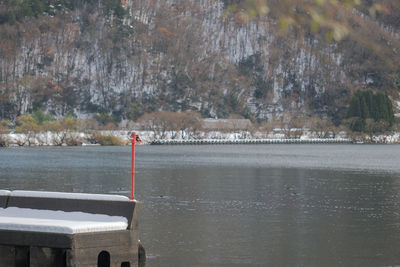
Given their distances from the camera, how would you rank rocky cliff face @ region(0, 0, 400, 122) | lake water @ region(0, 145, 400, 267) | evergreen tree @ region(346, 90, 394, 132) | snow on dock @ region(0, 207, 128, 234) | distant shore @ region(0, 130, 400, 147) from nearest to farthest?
snow on dock @ region(0, 207, 128, 234)
lake water @ region(0, 145, 400, 267)
distant shore @ region(0, 130, 400, 147)
evergreen tree @ region(346, 90, 394, 132)
rocky cliff face @ region(0, 0, 400, 122)

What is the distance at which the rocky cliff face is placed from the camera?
6585 inches

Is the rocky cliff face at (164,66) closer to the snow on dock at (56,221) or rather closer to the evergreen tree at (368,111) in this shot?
the evergreen tree at (368,111)

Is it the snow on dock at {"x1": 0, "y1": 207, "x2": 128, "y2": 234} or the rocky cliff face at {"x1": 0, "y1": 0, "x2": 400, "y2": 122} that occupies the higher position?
the rocky cliff face at {"x1": 0, "y1": 0, "x2": 400, "y2": 122}

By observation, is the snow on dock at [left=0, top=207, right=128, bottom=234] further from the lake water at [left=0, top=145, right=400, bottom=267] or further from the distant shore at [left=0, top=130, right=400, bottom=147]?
the distant shore at [left=0, top=130, right=400, bottom=147]

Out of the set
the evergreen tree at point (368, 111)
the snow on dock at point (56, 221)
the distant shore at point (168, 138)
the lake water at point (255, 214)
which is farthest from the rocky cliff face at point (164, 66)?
the snow on dock at point (56, 221)

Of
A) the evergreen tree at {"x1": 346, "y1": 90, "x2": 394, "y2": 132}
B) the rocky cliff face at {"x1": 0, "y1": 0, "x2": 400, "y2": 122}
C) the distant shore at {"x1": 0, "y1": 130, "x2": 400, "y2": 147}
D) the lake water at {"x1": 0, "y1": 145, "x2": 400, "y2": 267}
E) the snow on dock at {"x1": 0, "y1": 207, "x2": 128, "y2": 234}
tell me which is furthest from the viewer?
the rocky cliff face at {"x1": 0, "y1": 0, "x2": 400, "y2": 122}

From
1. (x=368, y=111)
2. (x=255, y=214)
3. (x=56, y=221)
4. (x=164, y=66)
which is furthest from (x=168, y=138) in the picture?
(x=56, y=221)

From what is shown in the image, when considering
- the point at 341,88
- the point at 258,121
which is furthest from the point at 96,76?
the point at 341,88

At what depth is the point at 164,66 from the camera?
181m

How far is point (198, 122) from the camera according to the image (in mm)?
137250

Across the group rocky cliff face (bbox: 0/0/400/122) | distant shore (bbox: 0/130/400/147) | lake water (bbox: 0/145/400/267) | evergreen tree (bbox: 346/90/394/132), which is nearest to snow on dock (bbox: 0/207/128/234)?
lake water (bbox: 0/145/400/267)

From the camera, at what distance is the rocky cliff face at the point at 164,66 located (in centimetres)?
16725

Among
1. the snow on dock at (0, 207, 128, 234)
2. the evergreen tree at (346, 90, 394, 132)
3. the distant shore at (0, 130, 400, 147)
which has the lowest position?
the distant shore at (0, 130, 400, 147)

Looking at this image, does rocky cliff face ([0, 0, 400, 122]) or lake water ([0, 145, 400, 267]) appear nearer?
lake water ([0, 145, 400, 267])
